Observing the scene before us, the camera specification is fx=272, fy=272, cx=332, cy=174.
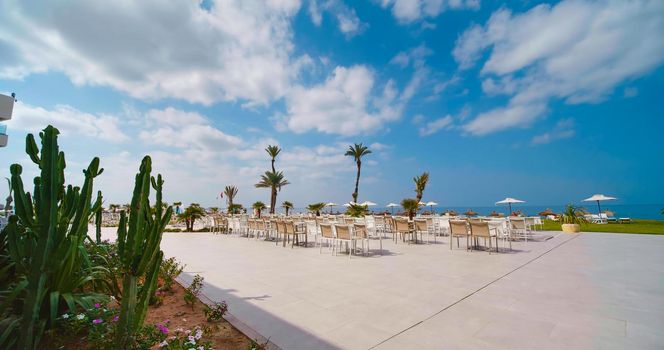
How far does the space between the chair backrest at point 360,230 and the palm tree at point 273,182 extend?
2308cm

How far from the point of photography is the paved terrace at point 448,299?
263 cm

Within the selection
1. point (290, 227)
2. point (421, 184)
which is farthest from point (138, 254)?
point (421, 184)

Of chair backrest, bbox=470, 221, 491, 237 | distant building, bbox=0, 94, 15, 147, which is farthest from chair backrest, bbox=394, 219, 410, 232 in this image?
distant building, bbox=0, 94, 15, 147

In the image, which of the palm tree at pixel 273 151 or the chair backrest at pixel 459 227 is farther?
the palm tree at pixel 273 151

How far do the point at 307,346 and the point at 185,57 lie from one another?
25.6ft

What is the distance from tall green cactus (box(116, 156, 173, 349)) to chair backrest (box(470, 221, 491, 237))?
24.4 feet

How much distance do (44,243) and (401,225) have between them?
854 cm

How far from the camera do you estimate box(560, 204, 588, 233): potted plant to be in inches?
493

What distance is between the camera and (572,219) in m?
12.8

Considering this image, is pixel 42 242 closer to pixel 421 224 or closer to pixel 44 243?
pixel 44 243

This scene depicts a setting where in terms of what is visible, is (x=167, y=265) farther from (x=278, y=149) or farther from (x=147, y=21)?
(x=278, y=149)

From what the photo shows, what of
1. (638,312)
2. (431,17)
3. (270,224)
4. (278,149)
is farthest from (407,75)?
(278,149)

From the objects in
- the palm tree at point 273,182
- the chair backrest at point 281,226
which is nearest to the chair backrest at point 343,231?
the chair backrest at point 281,226

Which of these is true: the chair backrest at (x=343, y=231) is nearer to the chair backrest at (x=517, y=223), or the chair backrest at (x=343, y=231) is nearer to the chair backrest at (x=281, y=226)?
the chair backrest at (x=281, y=226)
